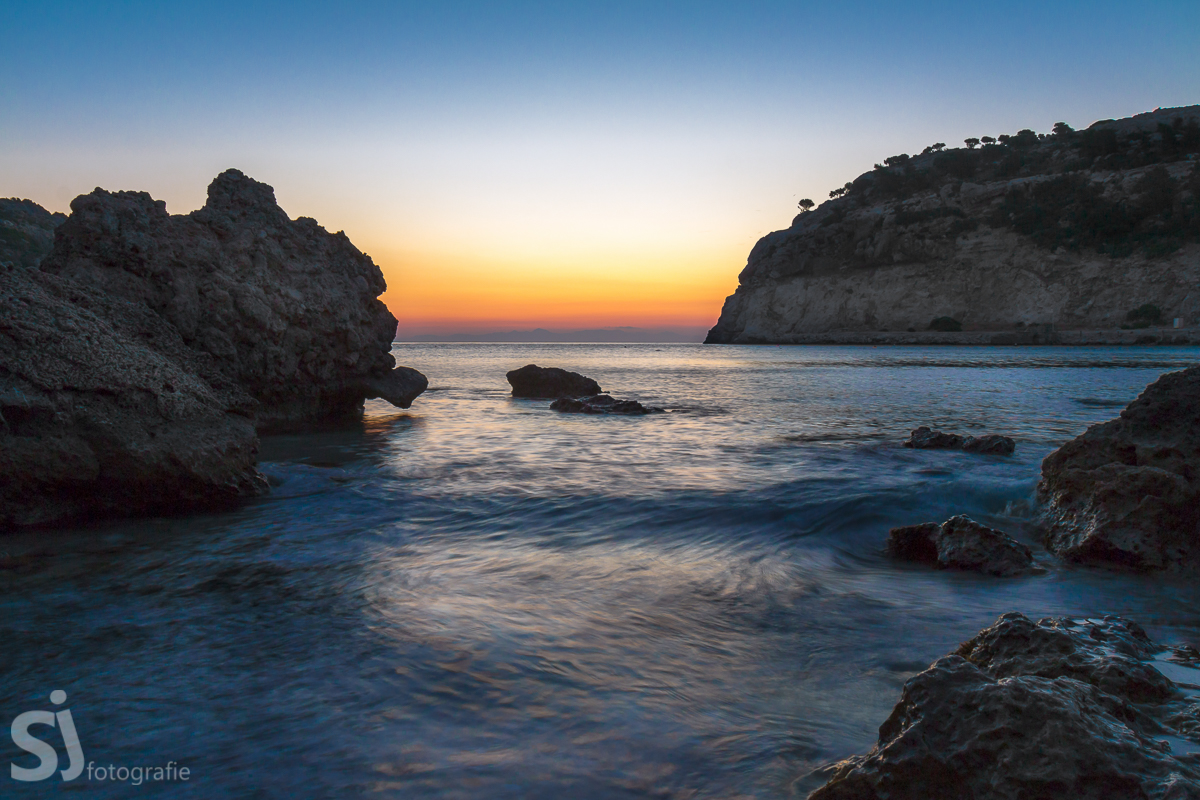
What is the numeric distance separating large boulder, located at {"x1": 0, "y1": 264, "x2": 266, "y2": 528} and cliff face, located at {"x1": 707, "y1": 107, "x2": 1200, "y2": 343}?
74.3 m

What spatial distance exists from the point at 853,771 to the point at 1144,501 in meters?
4.24

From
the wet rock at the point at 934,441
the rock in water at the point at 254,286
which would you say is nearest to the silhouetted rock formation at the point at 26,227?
the rock in water at the point at 254,286

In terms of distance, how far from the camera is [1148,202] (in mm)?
60500

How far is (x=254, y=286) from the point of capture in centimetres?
1025

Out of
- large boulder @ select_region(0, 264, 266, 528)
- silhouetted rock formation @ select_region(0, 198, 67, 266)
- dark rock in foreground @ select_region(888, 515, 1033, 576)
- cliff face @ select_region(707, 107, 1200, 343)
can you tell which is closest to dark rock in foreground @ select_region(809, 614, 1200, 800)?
dark rock in foreground @ select_region(888, 515, 1033, 576)

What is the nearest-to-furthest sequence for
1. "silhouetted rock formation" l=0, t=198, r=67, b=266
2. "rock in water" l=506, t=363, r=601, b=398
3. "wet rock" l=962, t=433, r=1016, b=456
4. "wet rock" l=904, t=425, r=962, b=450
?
"wet rock" l=962, t=433, r=1016, b=456 < "wet rock" l=904, t=425, r=962, b=450 < "rock in water" l=506, t=363, r=601, b=398 < "silhouetted rock formation" l=0, t=198, r=67, b=266

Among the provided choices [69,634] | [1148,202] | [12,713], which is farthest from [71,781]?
[1148,202]

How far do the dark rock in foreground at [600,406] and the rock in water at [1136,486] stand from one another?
10233mm

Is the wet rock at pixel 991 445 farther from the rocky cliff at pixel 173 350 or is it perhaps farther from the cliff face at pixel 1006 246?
the cliff face at pixel 1006 246

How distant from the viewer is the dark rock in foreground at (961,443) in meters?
9.40

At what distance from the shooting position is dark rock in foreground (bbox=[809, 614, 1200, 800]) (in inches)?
65.6

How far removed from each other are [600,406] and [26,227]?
70654 mm

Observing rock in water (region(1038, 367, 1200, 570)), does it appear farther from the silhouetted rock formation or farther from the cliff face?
the cliff face

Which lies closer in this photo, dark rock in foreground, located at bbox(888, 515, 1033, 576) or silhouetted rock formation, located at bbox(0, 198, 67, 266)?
dark rock in foreground, located at bbox(888, 515, 1033, 576)
